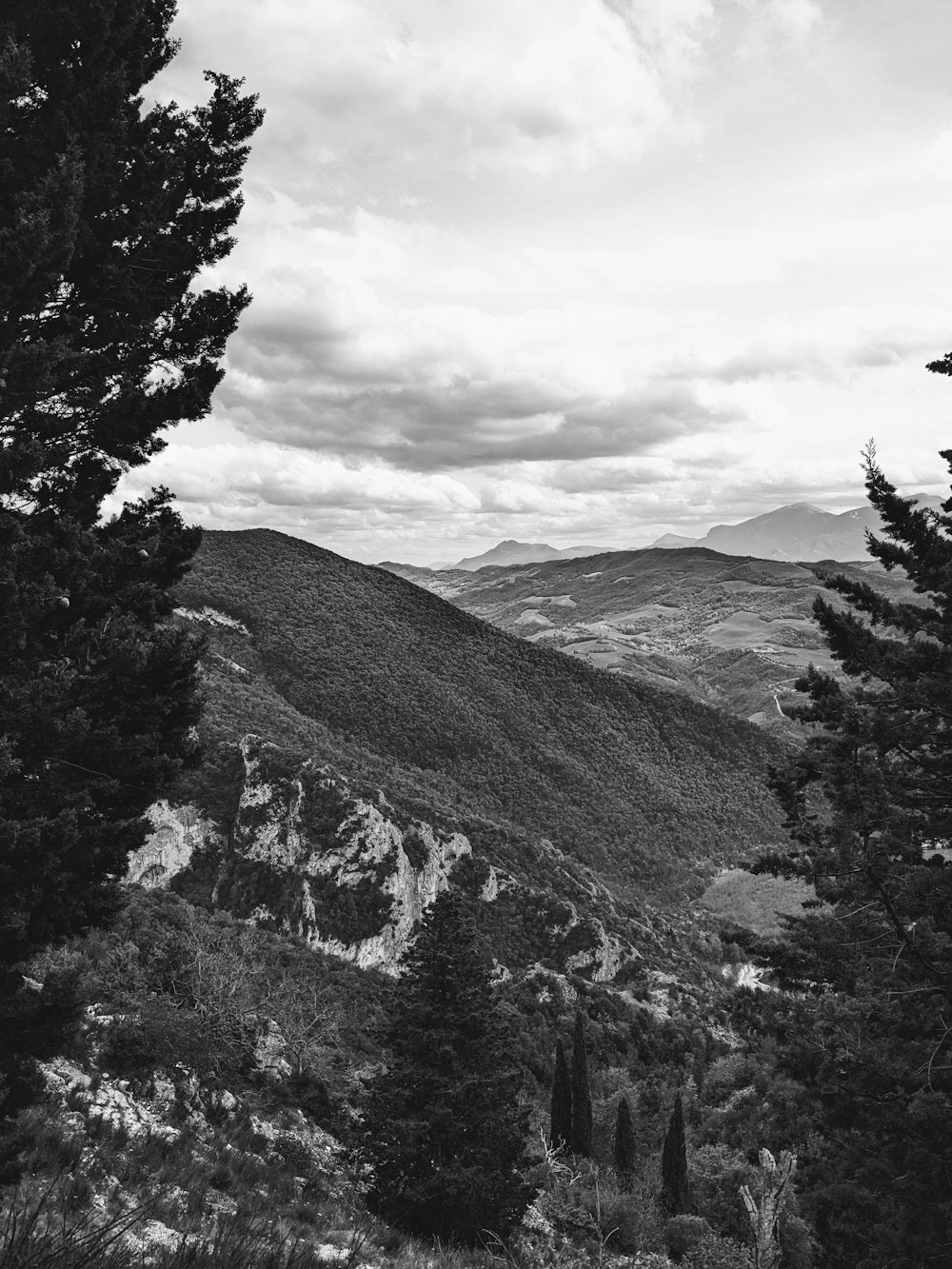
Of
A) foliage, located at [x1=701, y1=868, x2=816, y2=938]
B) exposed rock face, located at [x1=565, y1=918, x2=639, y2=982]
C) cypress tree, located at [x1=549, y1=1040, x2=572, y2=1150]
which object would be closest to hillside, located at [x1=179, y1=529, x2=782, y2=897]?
foliage, located at [x1=701, y1=868, x2=816, y2=938]

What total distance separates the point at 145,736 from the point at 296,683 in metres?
92.6

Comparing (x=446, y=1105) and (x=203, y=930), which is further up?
(x=446, y=1105)

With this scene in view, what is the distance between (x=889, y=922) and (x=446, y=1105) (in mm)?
9338

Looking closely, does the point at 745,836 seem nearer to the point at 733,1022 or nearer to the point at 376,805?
the point at 376,805

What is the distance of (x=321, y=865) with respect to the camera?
5881cm

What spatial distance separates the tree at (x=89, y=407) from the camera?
227 inches

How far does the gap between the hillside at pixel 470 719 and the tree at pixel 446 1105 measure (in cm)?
5558

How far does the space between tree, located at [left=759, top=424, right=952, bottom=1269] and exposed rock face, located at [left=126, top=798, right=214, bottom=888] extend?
49562 mm

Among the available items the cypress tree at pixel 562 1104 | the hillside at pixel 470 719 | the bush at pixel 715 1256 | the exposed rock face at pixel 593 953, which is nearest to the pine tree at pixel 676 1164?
the cypress tree at pixel 562 1104

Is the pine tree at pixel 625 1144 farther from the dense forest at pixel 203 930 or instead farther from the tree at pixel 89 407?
the tree at pixel 89 407

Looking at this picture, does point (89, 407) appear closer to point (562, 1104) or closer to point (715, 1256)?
point (715, 1256)

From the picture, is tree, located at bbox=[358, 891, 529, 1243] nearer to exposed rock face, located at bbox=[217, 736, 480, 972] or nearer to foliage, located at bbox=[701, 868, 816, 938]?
exposed rock face, located at bbox=[217, 736, 480, 972]

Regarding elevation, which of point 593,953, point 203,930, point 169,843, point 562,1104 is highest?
point 203,930

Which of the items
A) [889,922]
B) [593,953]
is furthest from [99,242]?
[593,953]
